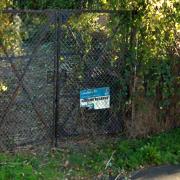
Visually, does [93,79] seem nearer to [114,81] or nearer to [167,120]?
[114,81]

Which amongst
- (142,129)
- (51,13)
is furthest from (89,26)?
(142,129)

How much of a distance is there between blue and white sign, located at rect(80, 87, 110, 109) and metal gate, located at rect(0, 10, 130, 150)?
0.20ft

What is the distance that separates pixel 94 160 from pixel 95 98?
0.89 metres

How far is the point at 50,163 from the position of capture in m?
6.73

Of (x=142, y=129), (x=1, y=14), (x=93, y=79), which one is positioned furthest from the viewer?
(x=142, y=129)

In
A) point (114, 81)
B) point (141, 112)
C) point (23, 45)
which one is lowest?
point (141, 112)

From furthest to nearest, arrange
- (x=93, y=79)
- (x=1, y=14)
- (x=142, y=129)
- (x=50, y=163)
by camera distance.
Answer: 1. (x=142, y=129)
2. (x=93, y=79)
3. (x=50, y=163)
4. (x=1, y=14)

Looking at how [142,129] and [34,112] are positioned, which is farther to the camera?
[142,129]

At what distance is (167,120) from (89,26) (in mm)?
1986

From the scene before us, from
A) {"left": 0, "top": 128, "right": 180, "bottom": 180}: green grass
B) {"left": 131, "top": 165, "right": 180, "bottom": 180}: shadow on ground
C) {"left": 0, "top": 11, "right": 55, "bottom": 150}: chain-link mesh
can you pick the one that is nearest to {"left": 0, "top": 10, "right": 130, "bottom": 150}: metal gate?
{"left": 0, "top": 11, "right": 55, "bottom": 150}: chain-link mesh

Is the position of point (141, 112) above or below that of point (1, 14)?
below

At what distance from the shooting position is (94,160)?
690cm

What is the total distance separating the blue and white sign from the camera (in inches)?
281

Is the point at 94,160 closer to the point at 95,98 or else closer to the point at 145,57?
the point at 95,98
